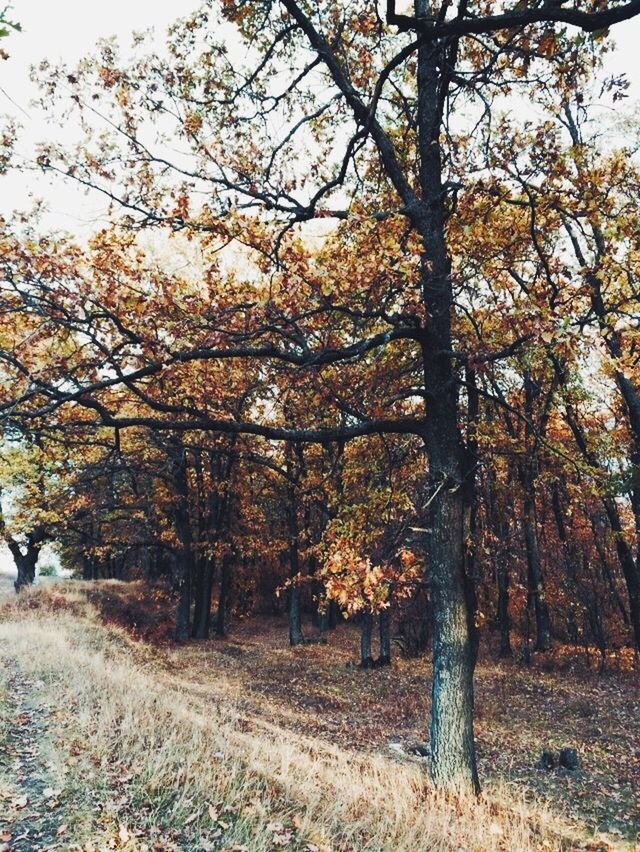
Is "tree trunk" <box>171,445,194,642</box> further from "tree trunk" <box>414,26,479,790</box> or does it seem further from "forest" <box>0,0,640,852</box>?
"tree trunk" <box>414,26,479,790</box>

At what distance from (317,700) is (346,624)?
1867 centimetres

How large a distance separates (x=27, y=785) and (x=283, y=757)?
3.10 m

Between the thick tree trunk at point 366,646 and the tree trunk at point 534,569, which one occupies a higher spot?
the tree trunk at point 534,569

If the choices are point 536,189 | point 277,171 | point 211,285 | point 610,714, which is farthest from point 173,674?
point 536,189

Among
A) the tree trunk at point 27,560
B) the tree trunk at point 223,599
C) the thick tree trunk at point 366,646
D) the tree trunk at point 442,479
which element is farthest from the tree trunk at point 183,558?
the tree trunk at point 442,479

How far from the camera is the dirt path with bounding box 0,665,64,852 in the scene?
473cm

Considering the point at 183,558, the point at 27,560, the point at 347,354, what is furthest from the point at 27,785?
the point at 27,560

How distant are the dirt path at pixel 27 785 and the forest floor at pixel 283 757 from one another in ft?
Result: 0.07

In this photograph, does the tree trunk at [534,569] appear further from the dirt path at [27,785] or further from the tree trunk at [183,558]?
the dirt path at [27,785]

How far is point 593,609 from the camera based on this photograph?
66.6ft

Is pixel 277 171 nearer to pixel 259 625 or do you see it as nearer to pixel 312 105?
A: pixel 312 105

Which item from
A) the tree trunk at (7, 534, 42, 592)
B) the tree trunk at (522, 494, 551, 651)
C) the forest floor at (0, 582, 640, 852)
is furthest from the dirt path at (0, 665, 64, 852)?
the tree trunk at (7, 534, 42, 592)

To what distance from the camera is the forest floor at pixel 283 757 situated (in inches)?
209

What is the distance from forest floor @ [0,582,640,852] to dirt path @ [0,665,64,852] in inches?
0.8
